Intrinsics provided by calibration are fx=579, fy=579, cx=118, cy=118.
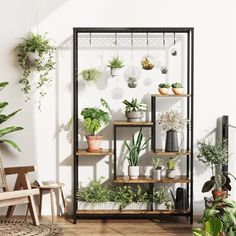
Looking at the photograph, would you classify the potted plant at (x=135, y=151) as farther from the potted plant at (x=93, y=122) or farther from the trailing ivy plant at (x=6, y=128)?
the trailing ivy plant at (x=6, y=128)

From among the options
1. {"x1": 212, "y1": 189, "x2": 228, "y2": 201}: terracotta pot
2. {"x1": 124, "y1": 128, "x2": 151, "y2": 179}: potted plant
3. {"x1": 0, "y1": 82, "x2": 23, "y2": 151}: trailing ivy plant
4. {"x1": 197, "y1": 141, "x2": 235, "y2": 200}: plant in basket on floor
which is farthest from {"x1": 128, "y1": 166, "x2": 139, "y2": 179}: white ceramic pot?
{"x1": 0, "y1": 82, "x2": 23, "y2": 151}: trailing ivy plant

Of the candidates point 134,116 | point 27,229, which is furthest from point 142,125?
point 27,229

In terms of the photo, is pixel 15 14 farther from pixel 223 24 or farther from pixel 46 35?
pixel 223 24

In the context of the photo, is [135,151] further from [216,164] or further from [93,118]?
[216,164]

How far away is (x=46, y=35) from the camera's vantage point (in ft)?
20.2

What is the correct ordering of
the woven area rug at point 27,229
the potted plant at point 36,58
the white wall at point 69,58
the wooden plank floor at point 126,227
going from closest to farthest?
the woven area rug at point 27,229
the wooden plank floor at point 126,227
the potted plant at point 36,58
the white wall at point 69,58

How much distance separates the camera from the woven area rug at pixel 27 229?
208 inches

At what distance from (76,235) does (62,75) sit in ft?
5.79

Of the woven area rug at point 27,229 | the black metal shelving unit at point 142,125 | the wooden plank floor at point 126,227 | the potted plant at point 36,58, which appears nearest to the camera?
A: the woven area rug at point 27,229

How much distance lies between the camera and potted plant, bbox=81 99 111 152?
19.3 feet

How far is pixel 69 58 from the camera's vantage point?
6180 millimetres

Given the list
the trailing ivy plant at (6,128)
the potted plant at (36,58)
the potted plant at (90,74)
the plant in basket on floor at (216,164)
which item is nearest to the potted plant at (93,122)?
the potted plant at (90,74)

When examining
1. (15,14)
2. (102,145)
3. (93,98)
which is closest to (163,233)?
(102,145)

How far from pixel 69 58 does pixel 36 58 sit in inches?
13.8
